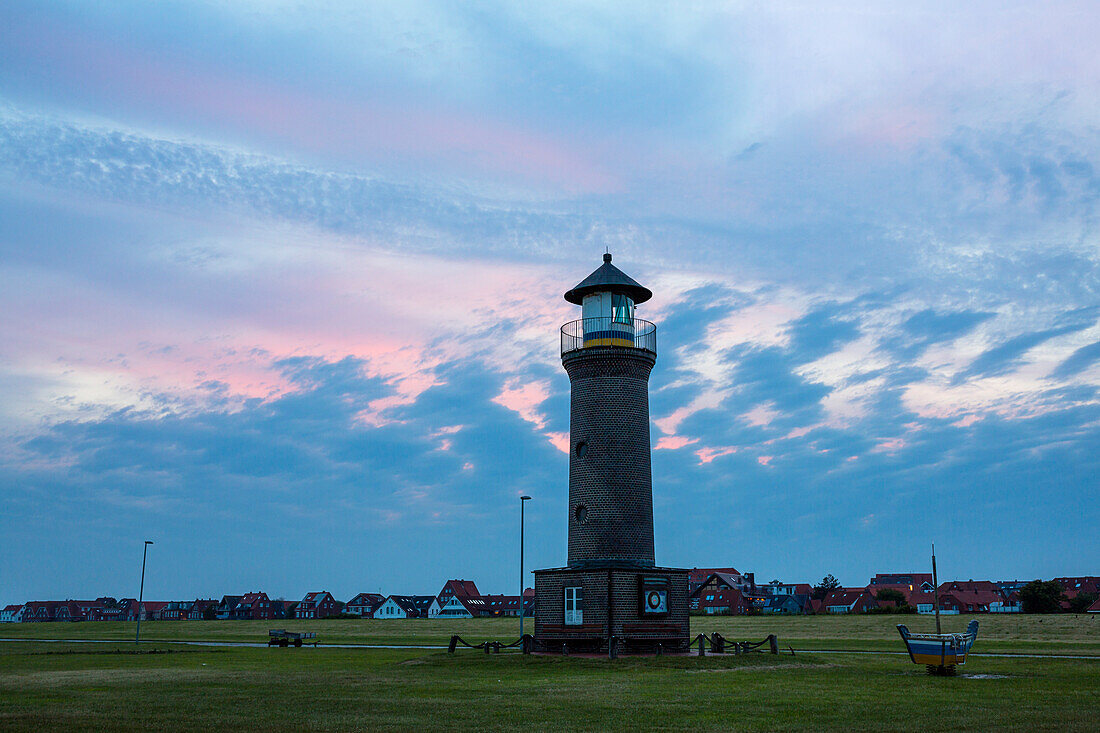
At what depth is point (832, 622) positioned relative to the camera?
86.4 metres

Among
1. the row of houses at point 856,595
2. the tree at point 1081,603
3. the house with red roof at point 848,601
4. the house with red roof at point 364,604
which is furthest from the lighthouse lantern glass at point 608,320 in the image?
the house with red roof at point 364,604

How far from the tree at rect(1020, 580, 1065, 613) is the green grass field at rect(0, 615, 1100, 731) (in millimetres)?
74977

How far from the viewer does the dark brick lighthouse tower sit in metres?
37.0

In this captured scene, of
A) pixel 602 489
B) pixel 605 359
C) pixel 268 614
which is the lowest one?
pixel 268 614

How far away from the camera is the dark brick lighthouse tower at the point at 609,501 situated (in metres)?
37.0

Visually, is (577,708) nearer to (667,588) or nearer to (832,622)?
(667,588)

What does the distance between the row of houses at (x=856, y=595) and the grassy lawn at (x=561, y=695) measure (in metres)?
99.7

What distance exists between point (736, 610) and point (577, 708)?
12446cm

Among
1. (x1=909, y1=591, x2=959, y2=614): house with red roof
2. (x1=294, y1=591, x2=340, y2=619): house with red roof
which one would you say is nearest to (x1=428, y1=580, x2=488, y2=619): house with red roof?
(x1=294, y1=591, x2=340, y2=619): house with red roof

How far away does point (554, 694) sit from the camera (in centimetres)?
2230

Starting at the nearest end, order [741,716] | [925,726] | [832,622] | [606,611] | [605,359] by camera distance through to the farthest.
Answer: [925,726] < [741,716] < [606,611] < [605,359] < [832,622]

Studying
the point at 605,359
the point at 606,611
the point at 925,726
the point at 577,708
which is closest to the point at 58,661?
the point at 606,611

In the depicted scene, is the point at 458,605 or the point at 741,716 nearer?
the point at 741,716

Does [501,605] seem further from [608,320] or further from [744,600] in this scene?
[608,320]
